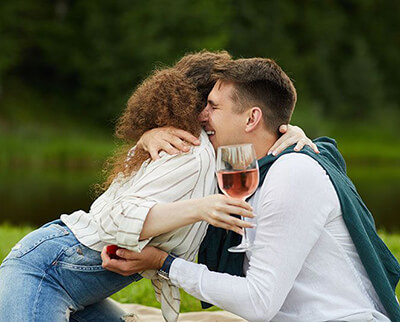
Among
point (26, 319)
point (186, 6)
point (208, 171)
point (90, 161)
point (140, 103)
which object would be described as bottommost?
point (90, 161)

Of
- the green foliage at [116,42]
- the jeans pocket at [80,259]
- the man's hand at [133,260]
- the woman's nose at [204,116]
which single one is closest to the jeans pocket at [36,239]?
the jeans pocket at [80,259]

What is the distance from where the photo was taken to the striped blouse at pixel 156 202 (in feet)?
9.55

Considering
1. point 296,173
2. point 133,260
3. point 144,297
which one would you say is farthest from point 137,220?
point 144,297

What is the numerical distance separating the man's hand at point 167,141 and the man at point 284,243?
0.16 m

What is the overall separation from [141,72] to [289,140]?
83.4ft

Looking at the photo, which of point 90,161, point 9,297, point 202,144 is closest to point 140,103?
point 202,144

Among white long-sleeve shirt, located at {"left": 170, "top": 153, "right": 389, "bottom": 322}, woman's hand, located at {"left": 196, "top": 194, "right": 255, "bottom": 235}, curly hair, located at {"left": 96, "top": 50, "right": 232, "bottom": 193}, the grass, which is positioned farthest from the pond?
woman's hand, located at {"left": 196, "top": 194, "right": 255, "bottom": 235}

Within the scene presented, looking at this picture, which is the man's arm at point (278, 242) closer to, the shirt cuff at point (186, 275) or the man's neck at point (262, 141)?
the shirt cuff at point (186, 275)

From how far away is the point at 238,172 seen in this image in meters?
2.72

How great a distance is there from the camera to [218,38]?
31.5 m

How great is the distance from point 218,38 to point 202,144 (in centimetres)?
2889

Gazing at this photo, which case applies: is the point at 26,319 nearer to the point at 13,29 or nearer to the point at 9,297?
the point at 9,297

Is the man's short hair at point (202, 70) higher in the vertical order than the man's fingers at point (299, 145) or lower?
higher

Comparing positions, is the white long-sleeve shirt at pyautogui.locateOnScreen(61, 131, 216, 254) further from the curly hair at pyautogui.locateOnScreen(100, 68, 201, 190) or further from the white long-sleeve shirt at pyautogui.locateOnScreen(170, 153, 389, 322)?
the white long-sleeve shirt at pyautogui.locateOnScreen(170, 153, 389, 322)
